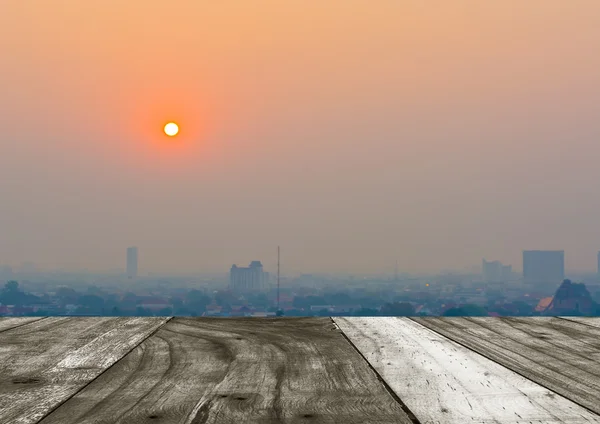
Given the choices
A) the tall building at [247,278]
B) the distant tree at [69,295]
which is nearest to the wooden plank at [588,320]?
the distant tree at [69,295]

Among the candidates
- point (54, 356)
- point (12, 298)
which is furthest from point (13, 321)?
point (12, 298)

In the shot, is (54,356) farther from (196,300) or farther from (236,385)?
(196,300)

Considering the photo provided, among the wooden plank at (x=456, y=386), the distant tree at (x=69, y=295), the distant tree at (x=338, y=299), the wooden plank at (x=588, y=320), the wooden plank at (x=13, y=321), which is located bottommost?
the distant tree at (x=338, y=299)

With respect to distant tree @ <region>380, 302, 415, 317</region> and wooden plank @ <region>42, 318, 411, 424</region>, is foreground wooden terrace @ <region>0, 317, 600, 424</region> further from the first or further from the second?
distant tree @ <region>380, 302, 415, 317</region>

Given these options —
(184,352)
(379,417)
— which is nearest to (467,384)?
(379,417)

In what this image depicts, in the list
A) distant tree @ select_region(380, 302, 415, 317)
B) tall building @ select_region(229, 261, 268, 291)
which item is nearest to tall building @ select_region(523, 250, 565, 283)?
tall building @ select_region(229, 261, 268, 291)

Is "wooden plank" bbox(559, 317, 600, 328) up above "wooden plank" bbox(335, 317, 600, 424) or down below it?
above

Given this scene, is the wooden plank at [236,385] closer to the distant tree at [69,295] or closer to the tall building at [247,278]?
the distant tree at [69,295]
